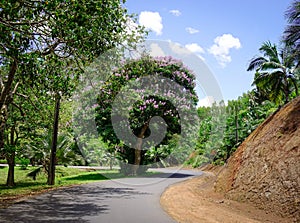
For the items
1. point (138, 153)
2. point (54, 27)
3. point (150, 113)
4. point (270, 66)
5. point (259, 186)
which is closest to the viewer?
point (54, 27)

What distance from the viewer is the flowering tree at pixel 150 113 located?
2070 cm

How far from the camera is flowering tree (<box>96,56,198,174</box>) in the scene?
20703 mm

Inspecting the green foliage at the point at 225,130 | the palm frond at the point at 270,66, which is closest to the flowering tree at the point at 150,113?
the green foliage at the point at 225,130

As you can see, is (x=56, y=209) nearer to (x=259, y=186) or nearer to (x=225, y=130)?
(x=259, y=186)

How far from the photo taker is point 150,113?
21.8 meters

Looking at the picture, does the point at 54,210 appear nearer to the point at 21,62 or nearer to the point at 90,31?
the point at 21,62

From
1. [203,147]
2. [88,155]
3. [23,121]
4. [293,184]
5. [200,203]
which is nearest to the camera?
[293,184]

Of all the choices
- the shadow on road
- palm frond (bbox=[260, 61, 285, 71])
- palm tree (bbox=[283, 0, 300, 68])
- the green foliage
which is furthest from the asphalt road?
palm frond (bbox=[260, 61, 285, 71])

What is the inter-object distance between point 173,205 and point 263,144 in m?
4.13

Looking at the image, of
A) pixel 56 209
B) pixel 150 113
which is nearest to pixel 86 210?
pixel 56 209

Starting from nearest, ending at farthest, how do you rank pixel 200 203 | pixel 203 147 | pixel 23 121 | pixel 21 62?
pixel 21 62
pixel 200 203
pixel 23 121
pixel 203 147

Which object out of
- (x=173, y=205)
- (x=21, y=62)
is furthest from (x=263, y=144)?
(x=21, y=62)

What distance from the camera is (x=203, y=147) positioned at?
114ft

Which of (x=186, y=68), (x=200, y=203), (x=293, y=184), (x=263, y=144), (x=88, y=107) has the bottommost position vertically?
(x=200, y=203)
